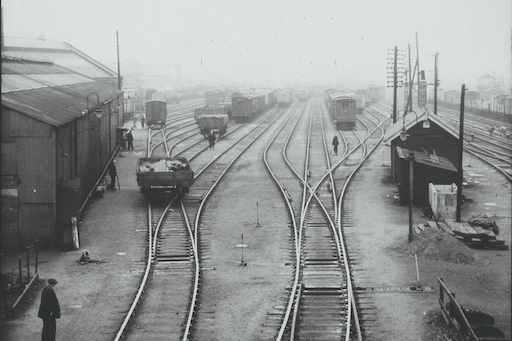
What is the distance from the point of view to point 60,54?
6450 cm

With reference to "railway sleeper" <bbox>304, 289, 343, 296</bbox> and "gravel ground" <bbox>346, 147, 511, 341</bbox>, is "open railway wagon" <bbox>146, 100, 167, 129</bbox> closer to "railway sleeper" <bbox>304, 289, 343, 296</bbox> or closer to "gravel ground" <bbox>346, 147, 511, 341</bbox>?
"gravel ground" <bbox>346, 147, 511, 341</bbox>

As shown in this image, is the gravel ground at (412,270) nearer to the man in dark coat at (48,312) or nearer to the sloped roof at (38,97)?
the man in dark coat at (48,312)

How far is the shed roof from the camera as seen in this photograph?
24.6 metres

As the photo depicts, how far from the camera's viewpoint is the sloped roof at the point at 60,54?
190ft

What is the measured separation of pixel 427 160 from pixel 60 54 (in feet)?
159

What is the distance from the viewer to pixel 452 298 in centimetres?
1212

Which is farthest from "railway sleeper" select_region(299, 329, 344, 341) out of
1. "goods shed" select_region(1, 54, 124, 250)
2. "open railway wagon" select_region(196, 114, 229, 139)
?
"open railway wagon" select_region(196, 114, 229, 139)

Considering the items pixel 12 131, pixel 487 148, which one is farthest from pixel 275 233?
pixel 487 148

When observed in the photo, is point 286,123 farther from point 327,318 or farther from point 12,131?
point 327,318

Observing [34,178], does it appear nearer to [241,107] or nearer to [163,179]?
[163,179]

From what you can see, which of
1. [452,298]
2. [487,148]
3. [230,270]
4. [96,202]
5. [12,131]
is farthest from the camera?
[487,148]

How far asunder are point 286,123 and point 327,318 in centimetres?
5205

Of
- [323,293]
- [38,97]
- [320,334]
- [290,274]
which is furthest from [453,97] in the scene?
[320,334]

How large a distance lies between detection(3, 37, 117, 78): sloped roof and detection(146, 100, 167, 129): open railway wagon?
20.8 feet
